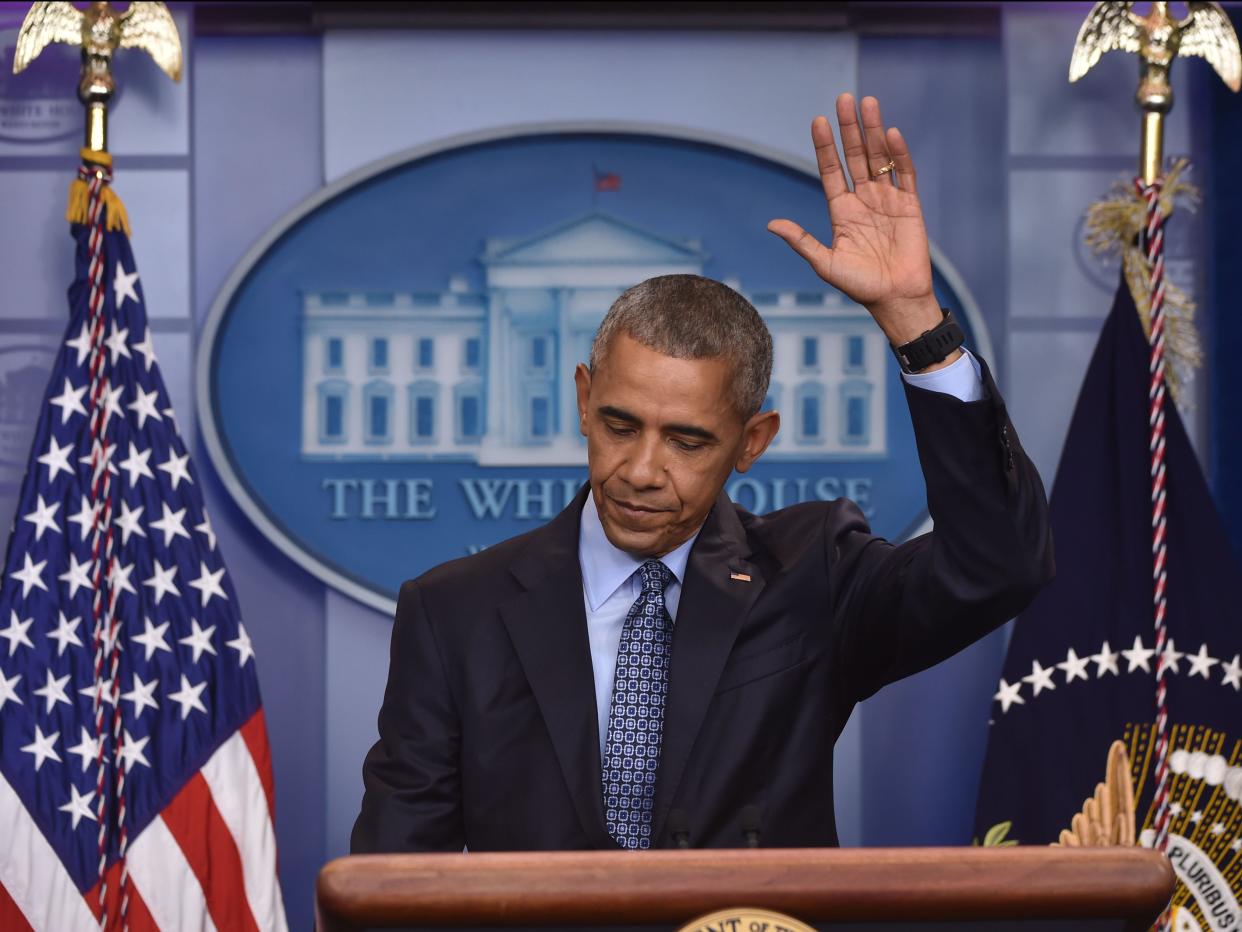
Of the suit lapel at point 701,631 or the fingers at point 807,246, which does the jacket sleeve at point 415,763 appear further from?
the fingers at point 807,246

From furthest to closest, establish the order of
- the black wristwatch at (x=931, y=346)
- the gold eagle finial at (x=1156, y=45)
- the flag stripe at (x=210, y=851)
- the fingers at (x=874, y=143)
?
the gold eagle finial at (x=1156, y=45) < the flag stripe at (x=210, y=851) < the fingers at (x=874, y=143) < the black wristwatch at (x=931, y=346)

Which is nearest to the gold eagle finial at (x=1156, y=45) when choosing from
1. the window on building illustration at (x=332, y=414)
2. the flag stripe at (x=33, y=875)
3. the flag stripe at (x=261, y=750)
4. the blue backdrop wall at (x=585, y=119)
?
the blue backdrop wall at (x=585, y=119)

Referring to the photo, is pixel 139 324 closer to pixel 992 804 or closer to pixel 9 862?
pixel 9 862

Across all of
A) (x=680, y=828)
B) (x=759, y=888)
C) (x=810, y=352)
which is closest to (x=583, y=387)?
(x=680, y=828)

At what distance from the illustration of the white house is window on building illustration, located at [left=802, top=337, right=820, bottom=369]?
0.20 ft

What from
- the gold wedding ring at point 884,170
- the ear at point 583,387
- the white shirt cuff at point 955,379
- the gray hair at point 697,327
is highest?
the gold wedding ring at point 884,170

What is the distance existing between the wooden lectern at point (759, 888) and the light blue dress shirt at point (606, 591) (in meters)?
0.66

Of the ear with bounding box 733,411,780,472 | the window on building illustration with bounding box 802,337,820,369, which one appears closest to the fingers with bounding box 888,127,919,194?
the ear with bounding box 733,411,780,472

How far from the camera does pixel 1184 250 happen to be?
126 inches

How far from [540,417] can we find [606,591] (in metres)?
1.48

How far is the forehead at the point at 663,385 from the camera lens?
152 centimetres

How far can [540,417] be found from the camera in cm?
310

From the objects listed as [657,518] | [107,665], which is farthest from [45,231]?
[657,518]

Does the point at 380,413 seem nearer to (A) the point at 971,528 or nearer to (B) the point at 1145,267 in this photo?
(B) the point at 1145,267
